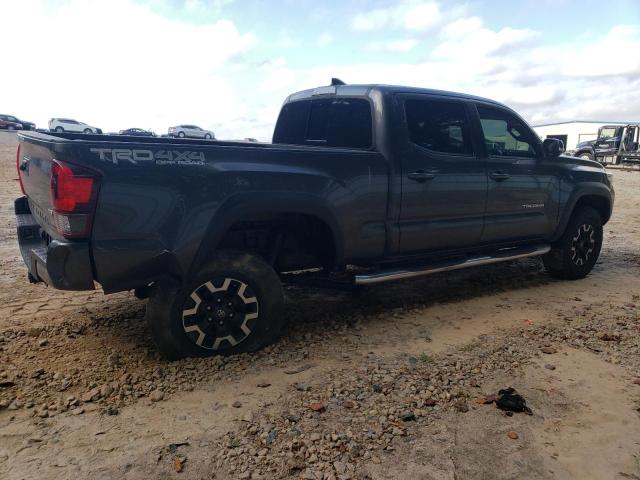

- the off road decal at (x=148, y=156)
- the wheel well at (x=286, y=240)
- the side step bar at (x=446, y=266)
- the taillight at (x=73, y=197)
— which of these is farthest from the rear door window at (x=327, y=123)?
the taillight at (x=73, y=197)

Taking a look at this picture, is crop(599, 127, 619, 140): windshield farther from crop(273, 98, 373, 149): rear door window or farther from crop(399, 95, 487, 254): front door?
crop(273, 98, 373, 149): rear door window

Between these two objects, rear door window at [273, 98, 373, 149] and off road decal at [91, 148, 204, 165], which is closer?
off road decal at [91, 148, 204, 165]

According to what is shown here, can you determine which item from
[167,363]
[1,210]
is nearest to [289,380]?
[167,363]

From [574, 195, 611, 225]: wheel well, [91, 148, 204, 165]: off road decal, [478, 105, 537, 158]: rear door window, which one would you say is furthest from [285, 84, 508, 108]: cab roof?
[91, 148, 204, 165]: off road decal

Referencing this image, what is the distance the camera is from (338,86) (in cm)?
462

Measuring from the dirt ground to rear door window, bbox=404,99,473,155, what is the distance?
1545mm

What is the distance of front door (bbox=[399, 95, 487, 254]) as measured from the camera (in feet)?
13.7

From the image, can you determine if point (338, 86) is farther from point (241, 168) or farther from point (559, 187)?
point (559, 187)

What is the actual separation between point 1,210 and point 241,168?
7.66m

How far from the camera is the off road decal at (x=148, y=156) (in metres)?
2.85

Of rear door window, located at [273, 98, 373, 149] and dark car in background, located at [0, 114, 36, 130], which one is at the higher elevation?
dark car in background, located at [0, 114, 36, 130]

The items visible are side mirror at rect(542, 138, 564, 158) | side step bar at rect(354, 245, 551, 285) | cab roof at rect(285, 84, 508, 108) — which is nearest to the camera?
side step bar at rect(354, 245, 551, 285)

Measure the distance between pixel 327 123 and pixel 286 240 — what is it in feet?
4.48

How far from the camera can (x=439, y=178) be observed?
4316mm
